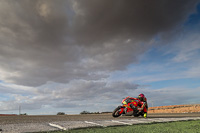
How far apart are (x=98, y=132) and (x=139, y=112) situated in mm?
8014

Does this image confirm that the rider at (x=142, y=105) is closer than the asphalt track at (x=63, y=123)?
No

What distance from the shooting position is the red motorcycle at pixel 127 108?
10734 millimetres

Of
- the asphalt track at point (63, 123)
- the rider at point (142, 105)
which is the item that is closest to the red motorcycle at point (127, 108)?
the rider at point (142, 105)

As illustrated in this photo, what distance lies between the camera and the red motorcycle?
1073 cm

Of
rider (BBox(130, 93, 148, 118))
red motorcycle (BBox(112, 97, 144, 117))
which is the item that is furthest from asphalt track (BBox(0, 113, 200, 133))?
rider (BBox(130, 93, 148, 118))

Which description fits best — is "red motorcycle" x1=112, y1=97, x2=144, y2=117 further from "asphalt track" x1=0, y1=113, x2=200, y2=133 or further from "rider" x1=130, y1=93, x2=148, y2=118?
"asphalt track" x1=0, y1=113, x2=200, y2=133

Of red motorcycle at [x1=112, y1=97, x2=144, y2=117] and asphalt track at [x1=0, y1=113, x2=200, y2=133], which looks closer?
asphalt track at [x1=0, y1=113, x2=200, y2=133]

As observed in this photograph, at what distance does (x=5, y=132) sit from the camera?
12.0 ft

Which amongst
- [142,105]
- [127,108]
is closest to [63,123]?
[127,108]

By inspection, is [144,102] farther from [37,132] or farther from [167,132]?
[37,132]

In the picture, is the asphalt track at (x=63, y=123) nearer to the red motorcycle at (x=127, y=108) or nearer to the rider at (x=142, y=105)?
the red motorcycle at (x=127, y=108)

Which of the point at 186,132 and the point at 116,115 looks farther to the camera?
the point at 116,115

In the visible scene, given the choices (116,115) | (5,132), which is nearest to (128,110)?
(116,115)

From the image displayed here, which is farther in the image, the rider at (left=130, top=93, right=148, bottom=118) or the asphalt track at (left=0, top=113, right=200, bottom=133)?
the rider at (left=130, top=93, right=148, bottom=118)
